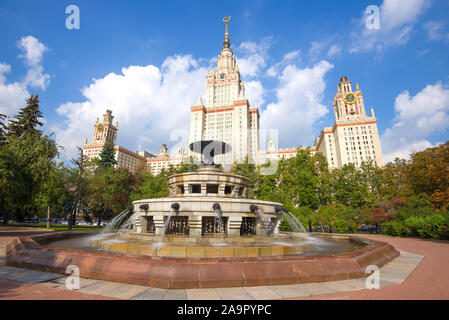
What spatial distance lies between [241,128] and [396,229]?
94.2 metres

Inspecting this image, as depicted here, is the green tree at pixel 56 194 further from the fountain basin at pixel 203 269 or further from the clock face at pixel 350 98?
the clock face at pixel 350 98

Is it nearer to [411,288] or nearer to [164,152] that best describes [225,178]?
[411,288]

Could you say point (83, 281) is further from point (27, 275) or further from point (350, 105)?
point (350, 105)

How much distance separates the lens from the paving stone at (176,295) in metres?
4.12

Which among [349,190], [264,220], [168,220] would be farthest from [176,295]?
[349,190]

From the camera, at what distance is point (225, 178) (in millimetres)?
14547

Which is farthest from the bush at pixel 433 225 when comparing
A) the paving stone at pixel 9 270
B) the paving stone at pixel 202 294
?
the paving stone at pixel 9 270

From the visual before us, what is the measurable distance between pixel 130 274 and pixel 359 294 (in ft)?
16.8

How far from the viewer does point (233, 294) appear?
173 inches

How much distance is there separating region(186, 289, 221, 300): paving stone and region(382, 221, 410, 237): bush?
79.7 ft

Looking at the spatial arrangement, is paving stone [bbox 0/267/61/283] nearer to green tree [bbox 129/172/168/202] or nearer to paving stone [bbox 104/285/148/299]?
paving stone [bbox 104/285/148/299]

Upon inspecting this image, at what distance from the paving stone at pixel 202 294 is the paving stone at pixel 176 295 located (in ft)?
0.29
